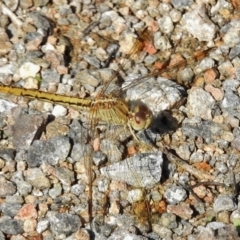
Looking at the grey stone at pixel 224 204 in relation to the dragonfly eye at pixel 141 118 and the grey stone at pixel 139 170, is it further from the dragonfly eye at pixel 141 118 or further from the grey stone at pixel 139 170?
the dragonfly eye at pixel 141 118

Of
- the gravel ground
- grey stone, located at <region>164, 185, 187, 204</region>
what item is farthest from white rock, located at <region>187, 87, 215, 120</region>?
grey stone, located at <region>164, 185, 187, 204</region>

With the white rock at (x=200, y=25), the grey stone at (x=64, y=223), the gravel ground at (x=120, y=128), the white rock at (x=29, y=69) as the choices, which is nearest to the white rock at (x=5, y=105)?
the gravel ground at (x=120, y=128)

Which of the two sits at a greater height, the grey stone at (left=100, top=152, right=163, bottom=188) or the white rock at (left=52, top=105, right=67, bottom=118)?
the grey stone at (left=100, top=152, right=163, bottom=188)

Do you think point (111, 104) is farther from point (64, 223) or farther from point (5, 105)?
point (64, 223)

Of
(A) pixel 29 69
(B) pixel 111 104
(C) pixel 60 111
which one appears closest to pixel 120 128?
(B) pixel 111 104

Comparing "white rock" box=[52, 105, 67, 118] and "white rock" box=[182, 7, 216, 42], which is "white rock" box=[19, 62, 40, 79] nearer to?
"white rock" box=[52, 105, 67, 118]

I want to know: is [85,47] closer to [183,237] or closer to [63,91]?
[63,91]
